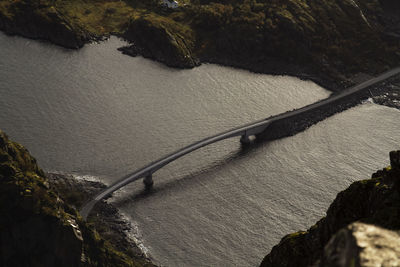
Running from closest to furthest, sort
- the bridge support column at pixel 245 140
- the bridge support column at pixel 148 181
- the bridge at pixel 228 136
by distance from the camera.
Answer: the bridge at pixel 228 136
the bridge support column at pixel 148 181
the bridge support column at pixel 245 140

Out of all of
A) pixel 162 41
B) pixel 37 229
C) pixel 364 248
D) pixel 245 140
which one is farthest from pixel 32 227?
pixel 162 41

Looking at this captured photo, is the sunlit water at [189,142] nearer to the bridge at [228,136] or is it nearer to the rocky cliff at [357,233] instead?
the bridge at [228,136]

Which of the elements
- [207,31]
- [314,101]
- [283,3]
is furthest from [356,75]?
[207,31]

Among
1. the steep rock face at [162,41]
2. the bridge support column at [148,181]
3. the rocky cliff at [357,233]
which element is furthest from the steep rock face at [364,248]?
the steep rock face at [162,41]

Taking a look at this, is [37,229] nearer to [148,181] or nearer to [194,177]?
[148,181]

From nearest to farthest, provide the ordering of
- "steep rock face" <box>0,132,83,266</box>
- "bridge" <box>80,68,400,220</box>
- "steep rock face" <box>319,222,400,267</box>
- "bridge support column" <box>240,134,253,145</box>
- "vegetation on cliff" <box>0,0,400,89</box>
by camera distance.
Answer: "steep rock face" <box>319,222,400,267</box>
"steep rock face" <box>0,132,83,266</box>
"bridge" <box>80,68,400,220</box>
"bridge support column" <box>240,134,253,145</box>
"vegetation on cliff" <box>0,0,400,89</box>

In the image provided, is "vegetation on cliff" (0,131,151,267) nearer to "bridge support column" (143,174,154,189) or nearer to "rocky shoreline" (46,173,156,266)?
Answer: "rocky shoreline" (46,173,156,266)

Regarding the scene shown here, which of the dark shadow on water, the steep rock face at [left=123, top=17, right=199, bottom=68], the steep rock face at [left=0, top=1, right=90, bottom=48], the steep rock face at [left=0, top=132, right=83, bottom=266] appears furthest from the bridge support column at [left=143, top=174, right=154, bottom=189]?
the steep rock face at [left=0, top=1, right=90, bottom=48]
